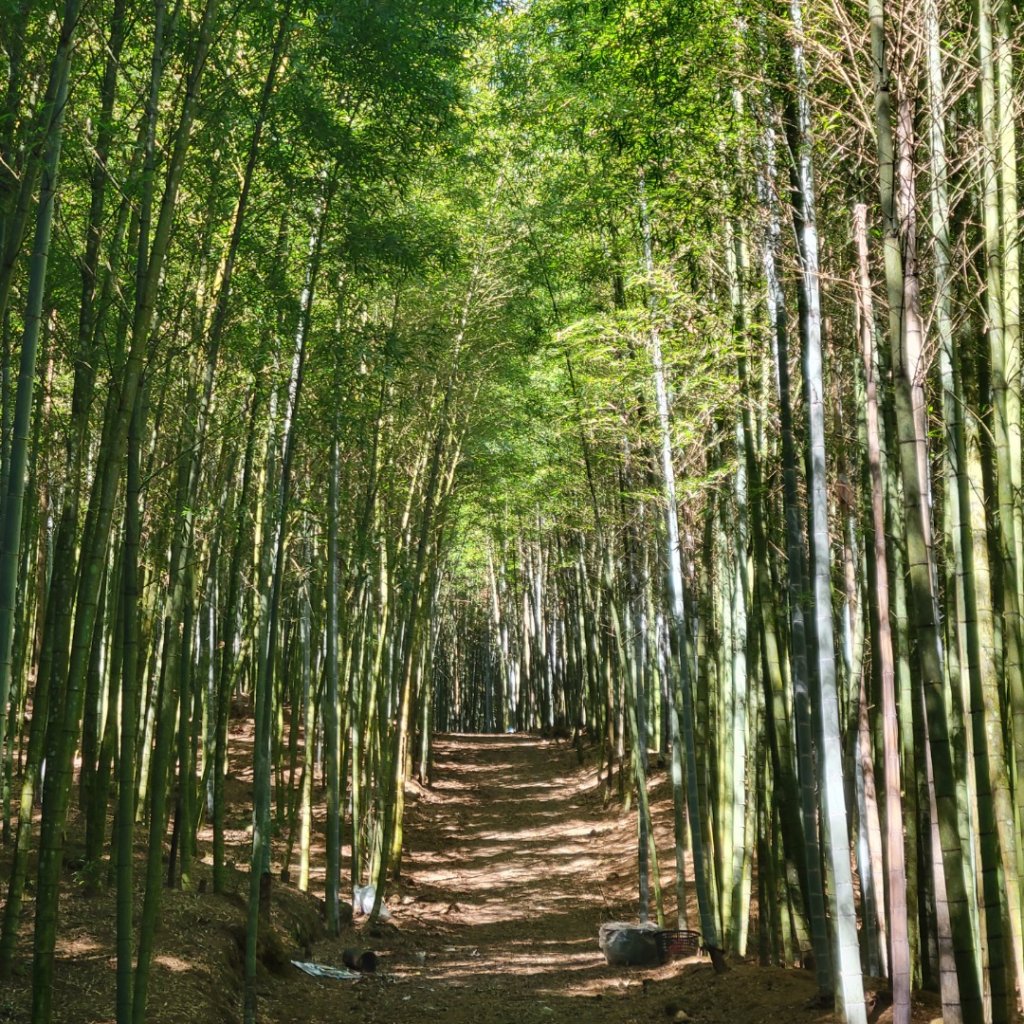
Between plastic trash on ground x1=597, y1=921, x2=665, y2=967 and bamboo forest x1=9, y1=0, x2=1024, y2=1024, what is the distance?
0.03 m

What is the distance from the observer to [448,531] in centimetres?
1528

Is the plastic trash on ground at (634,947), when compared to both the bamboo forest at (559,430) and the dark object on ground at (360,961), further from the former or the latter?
the dark object on ground at (360,961)

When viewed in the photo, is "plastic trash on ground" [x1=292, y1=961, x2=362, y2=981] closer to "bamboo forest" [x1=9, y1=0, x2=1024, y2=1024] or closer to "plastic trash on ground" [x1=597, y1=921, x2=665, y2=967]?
"bamboo forest" [x1=9, y1=0, x2=1024, y2=1024]

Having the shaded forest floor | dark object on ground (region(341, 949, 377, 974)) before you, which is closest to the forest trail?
the shaded forest floor

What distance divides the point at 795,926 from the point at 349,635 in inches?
220

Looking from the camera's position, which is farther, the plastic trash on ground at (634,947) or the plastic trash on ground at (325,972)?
Result: the plastic trash on ground at (634,947)

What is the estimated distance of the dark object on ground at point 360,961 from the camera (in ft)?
23.5

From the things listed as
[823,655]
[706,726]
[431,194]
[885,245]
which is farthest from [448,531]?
[885,245]

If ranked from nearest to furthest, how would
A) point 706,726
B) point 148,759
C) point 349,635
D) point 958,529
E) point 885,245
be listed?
point 885,245 → point 958,529 → point 706,726 → point 148,759 → point 349,635

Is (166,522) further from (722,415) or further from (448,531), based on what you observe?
(448,531)

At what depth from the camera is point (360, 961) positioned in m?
7.23

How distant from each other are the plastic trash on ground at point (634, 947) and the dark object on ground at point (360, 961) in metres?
1.67

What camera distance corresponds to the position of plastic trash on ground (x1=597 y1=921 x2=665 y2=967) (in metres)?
7.07

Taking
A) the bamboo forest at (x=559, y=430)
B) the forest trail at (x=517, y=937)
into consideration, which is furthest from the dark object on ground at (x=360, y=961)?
the forest trail at (x=517, y=937)
